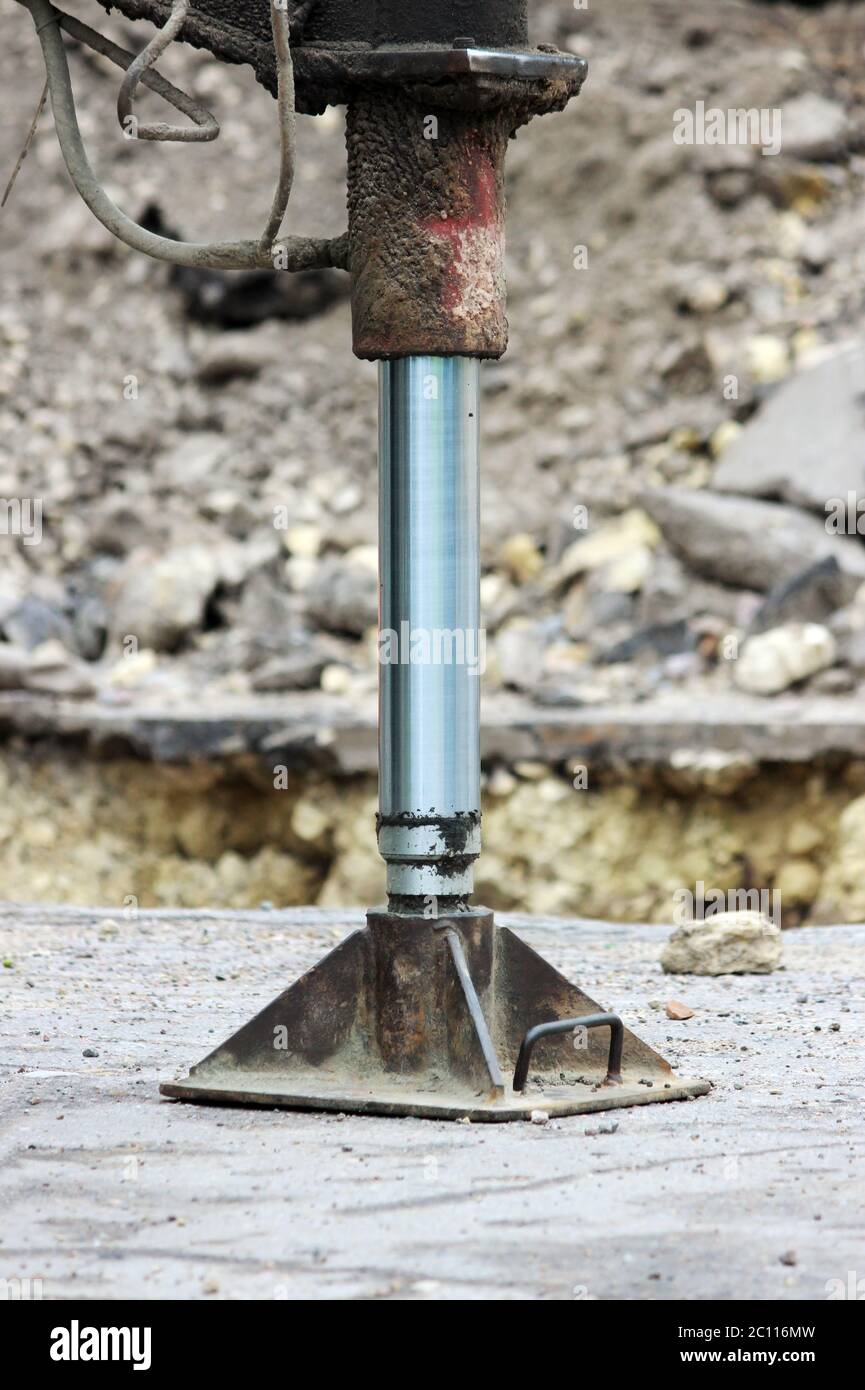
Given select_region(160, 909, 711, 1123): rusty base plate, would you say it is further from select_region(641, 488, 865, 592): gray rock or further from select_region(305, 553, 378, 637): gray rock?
select_region(305, 553, 378, 637): gray rock

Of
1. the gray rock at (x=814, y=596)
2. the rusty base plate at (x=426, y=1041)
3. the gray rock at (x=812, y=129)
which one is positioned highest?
the gray rock at (x=812, y=129)

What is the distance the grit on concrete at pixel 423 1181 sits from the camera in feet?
9.64

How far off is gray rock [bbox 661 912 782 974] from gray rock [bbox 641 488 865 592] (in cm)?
495

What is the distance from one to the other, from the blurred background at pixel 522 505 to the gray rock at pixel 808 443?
0.08ft

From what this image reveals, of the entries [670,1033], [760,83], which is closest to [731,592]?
[760,83]

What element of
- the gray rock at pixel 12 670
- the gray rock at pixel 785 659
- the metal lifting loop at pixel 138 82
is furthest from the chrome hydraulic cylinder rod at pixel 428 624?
the gray rock at pixel 12 670

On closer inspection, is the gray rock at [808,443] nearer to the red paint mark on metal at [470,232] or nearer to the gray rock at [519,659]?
the gray rock at [519,659]

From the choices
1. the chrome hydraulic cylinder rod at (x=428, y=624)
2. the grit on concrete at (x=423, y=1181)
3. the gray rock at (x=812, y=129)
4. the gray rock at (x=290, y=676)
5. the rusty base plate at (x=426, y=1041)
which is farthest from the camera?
the gray rock at (x=812, y=129)

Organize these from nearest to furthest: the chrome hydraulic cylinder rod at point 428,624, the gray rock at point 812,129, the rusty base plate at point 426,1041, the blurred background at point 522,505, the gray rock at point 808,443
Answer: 1. the rusty base plate at point 426,1041
2. the chrome hydraulic cylinder rod at point 428,624
3. the blurred background at point 522,505
4. the gray rock at point 808,443
5. the gray rock at point 812,129

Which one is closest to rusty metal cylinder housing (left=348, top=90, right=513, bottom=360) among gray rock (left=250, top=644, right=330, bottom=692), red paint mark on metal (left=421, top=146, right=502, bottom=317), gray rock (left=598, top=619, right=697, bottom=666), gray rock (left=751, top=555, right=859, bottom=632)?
red paint mark on metal (left=421, top=146, right=502, bottom=317)

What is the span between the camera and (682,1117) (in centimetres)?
396

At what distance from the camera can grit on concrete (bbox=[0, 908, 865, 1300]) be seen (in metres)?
2.94

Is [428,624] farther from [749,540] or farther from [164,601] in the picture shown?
[164,601]

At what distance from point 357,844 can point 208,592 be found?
267 centimetres
